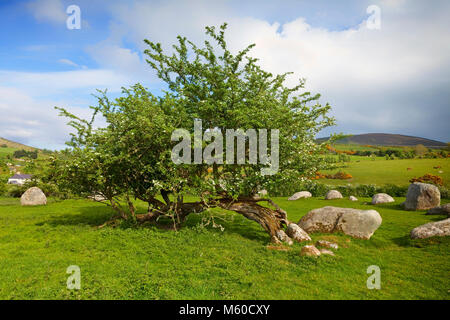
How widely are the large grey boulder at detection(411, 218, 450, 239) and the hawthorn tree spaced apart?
A: 7.44 metres

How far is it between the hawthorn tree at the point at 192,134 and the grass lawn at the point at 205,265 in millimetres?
Result: 2547

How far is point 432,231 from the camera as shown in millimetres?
15523

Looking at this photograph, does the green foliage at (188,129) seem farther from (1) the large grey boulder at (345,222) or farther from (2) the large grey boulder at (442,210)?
(2) the large grey boulder at (442,210)

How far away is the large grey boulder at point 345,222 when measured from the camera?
16328 mm

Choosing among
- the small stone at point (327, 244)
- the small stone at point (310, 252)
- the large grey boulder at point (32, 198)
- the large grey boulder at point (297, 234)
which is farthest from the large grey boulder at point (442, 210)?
the large grey boulder at point (32, 198)

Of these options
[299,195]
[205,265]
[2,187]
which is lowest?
[299,195]

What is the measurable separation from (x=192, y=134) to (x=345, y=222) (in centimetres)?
1222

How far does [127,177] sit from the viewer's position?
16984mm

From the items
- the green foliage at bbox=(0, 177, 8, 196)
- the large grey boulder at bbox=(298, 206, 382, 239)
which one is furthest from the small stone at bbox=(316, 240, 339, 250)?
the green foliage at bbox=(0, 177, 8, 196)

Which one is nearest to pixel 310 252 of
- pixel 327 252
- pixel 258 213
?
pixel 327 252

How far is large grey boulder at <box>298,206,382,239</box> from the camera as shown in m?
16.3

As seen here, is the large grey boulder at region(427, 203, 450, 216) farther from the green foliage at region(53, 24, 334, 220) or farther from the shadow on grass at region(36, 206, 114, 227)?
the shadow on grass at region(36, 206, 114, 227)

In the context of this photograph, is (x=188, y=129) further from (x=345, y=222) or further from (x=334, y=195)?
(x=334, y=195)
